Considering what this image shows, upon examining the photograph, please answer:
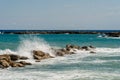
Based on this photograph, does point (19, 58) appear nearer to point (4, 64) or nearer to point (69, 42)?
point (4, 64)

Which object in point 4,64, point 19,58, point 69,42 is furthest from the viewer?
point 69,42

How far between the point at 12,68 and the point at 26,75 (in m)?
4.18

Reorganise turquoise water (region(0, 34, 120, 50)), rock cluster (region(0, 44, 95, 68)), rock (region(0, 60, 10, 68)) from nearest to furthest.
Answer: rock (region(0, 60, 10, 68))
rock cluster (region(0, 44, 95, 68))
turquoise water (region(0, 34, 120, 50))

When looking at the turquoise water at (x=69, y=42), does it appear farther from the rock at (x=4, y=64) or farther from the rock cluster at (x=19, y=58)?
the rock at (x=4, y=64)

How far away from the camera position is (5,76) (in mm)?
23062

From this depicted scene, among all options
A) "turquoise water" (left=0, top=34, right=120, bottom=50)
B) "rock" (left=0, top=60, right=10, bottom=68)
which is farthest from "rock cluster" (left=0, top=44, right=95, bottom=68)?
"turquoise water" (left=0, top=34, right=120, bottom=50)

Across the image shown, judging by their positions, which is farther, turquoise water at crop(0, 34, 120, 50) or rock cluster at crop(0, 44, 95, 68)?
turquoise water at crop(0, 34, 120, 50)

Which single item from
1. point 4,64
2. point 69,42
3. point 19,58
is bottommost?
point 69,42

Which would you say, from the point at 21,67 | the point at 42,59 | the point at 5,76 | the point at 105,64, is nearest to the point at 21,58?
the point at 42,59

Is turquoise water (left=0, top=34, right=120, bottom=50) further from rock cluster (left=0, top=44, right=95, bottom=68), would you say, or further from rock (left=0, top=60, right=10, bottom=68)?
rock (left=0, top=60, right=10, bottom=68)

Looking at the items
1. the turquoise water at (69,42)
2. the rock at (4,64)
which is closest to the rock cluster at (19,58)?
the rock at (4,64)

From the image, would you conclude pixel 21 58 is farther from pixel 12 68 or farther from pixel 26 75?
pixel 26 75

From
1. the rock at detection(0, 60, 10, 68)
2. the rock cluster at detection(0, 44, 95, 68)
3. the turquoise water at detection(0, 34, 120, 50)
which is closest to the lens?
the rock at detection(0, 60, 10, 68)

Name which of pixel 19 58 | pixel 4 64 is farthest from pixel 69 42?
pixel 4 64
